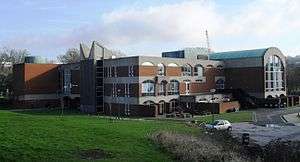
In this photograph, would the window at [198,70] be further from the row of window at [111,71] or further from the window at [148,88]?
the row of window at [111,71]

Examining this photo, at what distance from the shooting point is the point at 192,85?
76.5 meters

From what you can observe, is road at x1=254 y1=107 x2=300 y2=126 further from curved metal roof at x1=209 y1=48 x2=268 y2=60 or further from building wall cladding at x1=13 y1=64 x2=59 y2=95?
building wall cladding at x1=13 y1=64 x2=59 y2=95

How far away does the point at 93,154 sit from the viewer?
898 inches

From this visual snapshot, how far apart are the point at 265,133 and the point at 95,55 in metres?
38.0

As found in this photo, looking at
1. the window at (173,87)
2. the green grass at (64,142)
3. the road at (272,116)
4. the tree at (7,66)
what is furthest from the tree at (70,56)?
the green grass at (64,142)

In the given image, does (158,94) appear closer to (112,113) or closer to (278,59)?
(112,113)

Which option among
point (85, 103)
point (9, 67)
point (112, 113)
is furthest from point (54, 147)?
point (9, 67)

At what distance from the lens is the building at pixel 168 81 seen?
226 feet

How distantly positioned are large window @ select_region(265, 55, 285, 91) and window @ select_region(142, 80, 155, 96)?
21.8 meters

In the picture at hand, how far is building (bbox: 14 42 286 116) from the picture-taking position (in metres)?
69.0

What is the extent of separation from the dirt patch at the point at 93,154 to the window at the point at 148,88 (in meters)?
45.0

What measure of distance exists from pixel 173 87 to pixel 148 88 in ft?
18.1

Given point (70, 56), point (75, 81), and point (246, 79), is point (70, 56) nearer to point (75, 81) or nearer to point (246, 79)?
point (75, 81)

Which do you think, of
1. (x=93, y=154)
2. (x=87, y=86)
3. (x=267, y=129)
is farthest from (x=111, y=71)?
(x=93, y=154)
